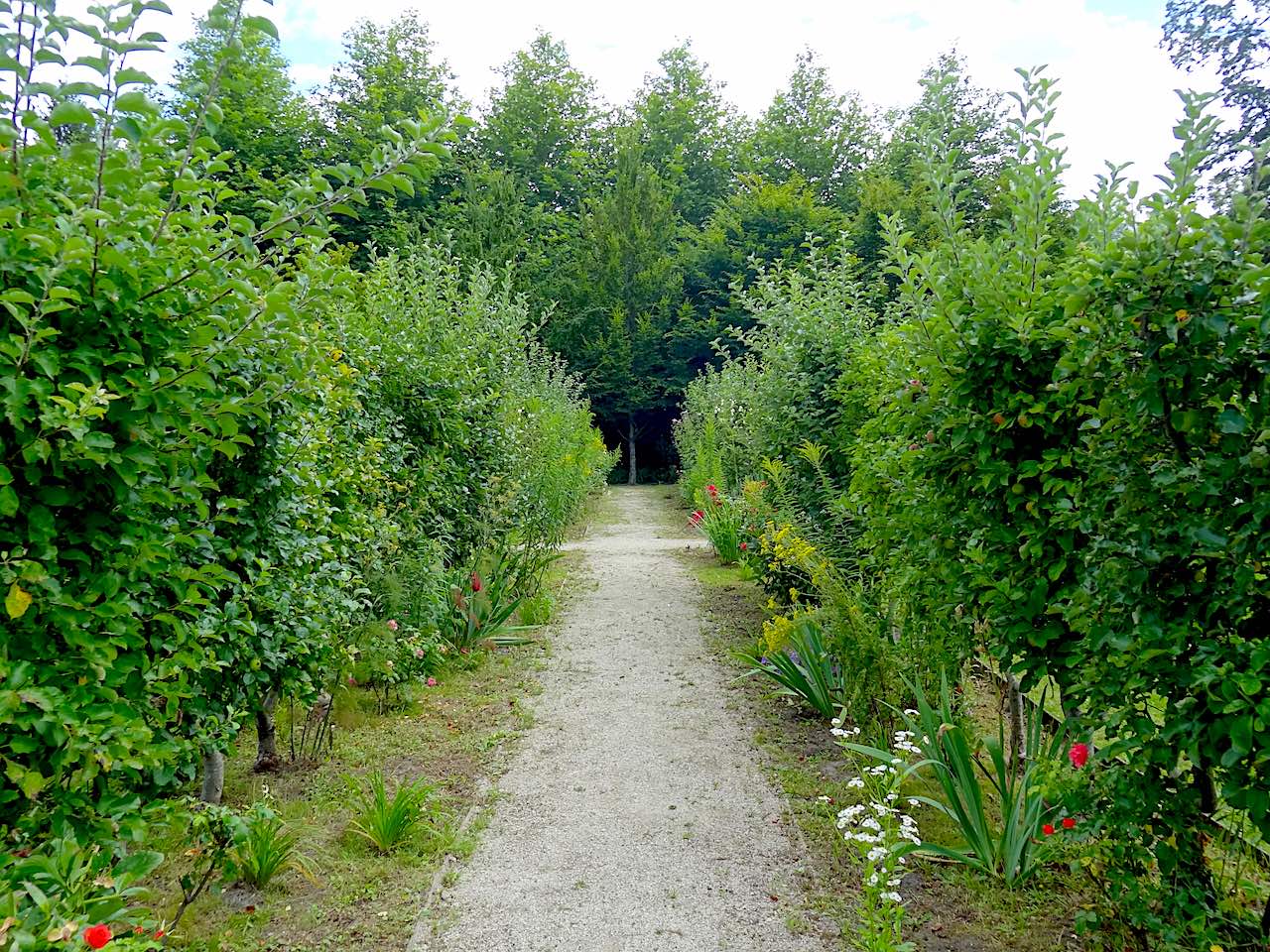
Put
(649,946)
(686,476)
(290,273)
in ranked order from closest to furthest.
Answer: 1. (649,946)
2. (290,273)
3. (686,476)

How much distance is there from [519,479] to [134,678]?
213 inches

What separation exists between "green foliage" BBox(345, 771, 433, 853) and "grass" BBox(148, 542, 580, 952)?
3cm

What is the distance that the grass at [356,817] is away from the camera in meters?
2.72

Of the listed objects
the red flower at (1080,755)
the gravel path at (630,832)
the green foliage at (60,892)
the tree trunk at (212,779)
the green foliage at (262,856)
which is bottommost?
the gravel path at (630,832)

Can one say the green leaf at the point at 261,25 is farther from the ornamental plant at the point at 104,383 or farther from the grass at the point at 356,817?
the grass at the point at 356,817

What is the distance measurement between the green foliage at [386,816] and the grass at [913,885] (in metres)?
1.66

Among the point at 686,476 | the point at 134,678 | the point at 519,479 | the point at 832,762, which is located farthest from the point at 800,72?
the point at 134,678

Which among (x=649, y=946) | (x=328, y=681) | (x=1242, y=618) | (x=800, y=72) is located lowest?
(x=649, y=946)

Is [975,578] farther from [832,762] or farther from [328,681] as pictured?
[328,681]

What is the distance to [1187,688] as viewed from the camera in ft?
6.16

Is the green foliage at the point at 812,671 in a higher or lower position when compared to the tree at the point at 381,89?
lower

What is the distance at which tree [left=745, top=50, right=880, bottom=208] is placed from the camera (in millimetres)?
28312

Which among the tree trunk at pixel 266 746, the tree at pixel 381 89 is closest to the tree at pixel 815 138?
the tree at pixel 381 89

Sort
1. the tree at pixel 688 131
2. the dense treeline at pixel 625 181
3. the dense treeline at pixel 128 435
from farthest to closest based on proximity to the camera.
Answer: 1. the tree at pixel 688 131
2. the dense treeline at pixel 625 181
3. the dense treeline at pixel 128 435
